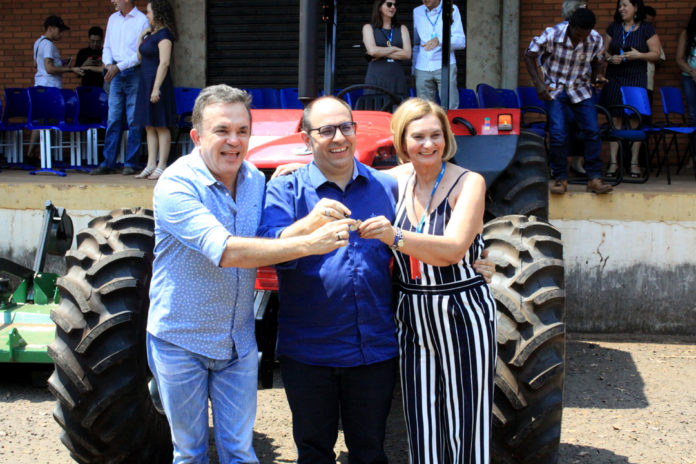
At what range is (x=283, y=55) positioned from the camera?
40.0 ft

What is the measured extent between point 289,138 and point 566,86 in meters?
3.64

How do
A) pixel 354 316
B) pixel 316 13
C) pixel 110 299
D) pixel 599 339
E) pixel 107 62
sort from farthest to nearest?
1. pixel 107 62
2. pixel 599 339
3. pixel 316 13
4. pixel 110 299
5. pixel 354 316

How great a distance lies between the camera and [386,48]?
23.3ft

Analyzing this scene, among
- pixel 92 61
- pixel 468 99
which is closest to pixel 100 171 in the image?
pixel 92 61

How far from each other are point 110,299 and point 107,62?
6524mm

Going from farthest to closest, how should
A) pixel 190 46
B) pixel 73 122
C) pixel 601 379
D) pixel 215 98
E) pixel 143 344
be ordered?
pixel 190 46
pixel 73 122
pixel 601 379
pixel 143 344
pixel 215 98

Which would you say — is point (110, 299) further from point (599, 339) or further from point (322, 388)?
point (599, 339)

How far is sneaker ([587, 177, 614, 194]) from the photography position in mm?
7199

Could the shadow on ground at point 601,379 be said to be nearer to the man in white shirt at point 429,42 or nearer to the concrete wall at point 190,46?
the man in white shirt at point 429,42

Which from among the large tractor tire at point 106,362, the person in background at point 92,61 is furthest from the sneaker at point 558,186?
the person in background at point 92,61

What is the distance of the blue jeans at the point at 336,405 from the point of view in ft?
10.1

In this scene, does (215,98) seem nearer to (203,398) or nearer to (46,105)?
(203,398)

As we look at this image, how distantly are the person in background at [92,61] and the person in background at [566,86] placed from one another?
6560mm

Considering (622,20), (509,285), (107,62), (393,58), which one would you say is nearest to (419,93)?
(393,58)
